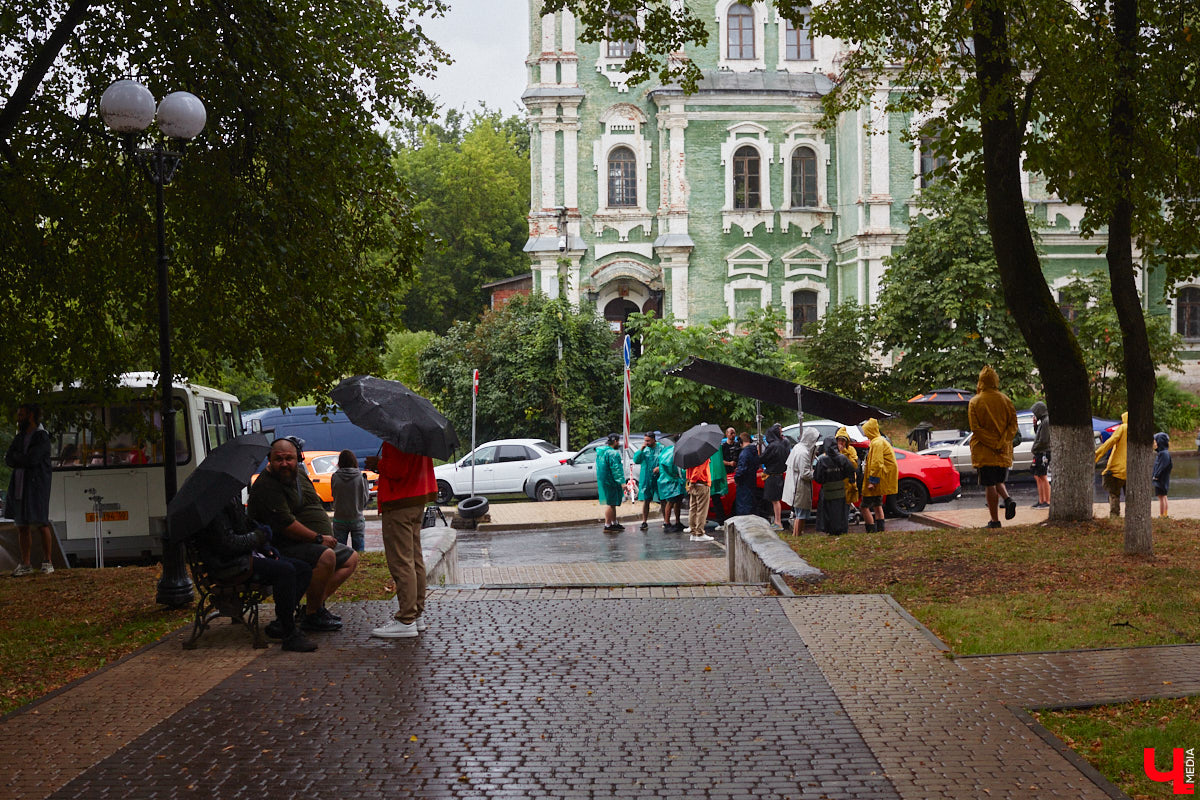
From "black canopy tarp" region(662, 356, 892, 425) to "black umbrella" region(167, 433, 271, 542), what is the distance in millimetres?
14117

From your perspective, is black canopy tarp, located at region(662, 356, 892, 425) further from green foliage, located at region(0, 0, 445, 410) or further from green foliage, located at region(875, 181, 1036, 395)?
green foliage, located at region(875, 181, 1036, 395)

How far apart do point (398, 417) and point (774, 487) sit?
1129 centimetres

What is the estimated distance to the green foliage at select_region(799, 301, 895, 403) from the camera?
1534 inches

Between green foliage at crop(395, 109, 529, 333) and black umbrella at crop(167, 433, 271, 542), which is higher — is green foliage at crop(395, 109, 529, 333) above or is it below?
above

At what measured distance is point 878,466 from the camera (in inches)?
731

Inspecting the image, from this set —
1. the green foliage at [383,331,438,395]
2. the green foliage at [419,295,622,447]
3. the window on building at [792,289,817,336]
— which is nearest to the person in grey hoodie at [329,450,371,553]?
the green foliage at [419,295,622,447]

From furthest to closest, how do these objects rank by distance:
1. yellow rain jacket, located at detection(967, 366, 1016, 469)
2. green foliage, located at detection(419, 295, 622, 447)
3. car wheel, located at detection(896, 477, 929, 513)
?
green foliage, located at detection(419, 295, 622, 447), car wheel, located at detection(896, 477, 929, 513), yellow rain jacket, located at detection(967, 366, 1016, 469)

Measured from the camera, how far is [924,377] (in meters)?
37.5

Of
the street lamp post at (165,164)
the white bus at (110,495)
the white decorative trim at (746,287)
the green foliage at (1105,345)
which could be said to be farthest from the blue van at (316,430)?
the street lamp post at (165,164)

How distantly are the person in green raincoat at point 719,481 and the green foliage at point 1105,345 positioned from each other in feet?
63.5

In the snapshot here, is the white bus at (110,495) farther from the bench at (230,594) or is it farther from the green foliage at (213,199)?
the bench at (230,594)

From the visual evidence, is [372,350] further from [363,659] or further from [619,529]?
[619,529]

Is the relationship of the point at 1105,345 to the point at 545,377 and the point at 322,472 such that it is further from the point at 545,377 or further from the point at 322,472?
the point at 322,472

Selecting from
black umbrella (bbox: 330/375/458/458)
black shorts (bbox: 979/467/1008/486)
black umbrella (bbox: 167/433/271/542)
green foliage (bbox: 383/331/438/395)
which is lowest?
black shorts (bbox: 979/467/1008/486)
